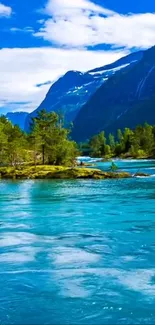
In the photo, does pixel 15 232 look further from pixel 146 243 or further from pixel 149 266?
pixel 149 266

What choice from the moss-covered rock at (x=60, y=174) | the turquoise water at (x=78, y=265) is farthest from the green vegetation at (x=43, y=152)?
the turquoise water at (x=78, y=265)

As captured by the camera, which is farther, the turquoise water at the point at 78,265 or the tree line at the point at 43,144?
the tree line at the point at 43,144

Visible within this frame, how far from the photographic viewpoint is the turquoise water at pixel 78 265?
15.8 meters

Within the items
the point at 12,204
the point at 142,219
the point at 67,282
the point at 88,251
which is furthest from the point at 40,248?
the point at 12,204

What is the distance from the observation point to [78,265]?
21438 mm

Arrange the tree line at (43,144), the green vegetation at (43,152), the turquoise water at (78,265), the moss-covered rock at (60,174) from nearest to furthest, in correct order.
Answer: the turquoise water at (78,265)
the moss-covered rock at (60,174)
the green vegetation at (43,152)
the tree line at (43,144)

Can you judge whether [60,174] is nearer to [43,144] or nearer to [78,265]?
[43,144]

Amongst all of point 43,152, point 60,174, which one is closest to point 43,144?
point 43,152

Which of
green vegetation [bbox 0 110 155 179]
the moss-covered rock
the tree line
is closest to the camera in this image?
the moss-covered rock

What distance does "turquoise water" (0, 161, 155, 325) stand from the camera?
1584cm

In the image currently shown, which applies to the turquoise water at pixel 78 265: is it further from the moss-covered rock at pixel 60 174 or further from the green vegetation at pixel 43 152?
the green vegetation at pixel 43 152

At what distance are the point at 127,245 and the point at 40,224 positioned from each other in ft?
31.8

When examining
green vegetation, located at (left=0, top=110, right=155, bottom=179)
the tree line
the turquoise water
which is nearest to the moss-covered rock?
green vegetation, located at (left=0, top=110, right=155, bottom=179)

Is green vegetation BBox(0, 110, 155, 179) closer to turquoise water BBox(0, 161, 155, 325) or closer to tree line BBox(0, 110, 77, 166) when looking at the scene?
tree line BBox(0, 110, 77, 166)
